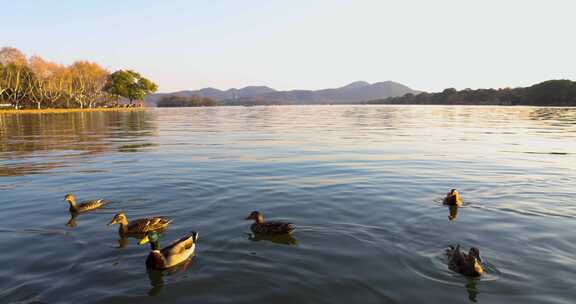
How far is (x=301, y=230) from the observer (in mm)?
10594

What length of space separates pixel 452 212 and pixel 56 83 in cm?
12967

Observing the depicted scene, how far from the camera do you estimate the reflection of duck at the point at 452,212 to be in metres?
11.6

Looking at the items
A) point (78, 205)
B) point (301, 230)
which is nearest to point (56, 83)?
point (78, 205)

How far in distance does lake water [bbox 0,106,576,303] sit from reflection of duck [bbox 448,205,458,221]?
0.18 m

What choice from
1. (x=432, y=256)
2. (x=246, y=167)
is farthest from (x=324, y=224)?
(x=246, y=167)

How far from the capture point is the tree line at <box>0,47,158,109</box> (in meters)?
104

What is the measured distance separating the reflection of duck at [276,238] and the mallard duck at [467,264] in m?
3.64

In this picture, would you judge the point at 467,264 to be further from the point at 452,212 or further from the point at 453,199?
the point at 453,199

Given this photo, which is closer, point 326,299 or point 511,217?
point 326,299

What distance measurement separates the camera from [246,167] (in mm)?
20047

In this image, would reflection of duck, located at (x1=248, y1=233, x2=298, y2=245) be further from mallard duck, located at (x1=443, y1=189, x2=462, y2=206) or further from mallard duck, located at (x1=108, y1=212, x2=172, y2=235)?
mallard duck, located at (x1=443, y1=189, x2=462, y2=206)

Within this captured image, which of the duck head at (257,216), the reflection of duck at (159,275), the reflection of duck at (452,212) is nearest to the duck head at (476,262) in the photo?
the reflection of duck at (452,212)

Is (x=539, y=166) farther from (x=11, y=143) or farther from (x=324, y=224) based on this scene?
(x=11, y=143)

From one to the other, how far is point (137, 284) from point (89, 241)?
118 inches
